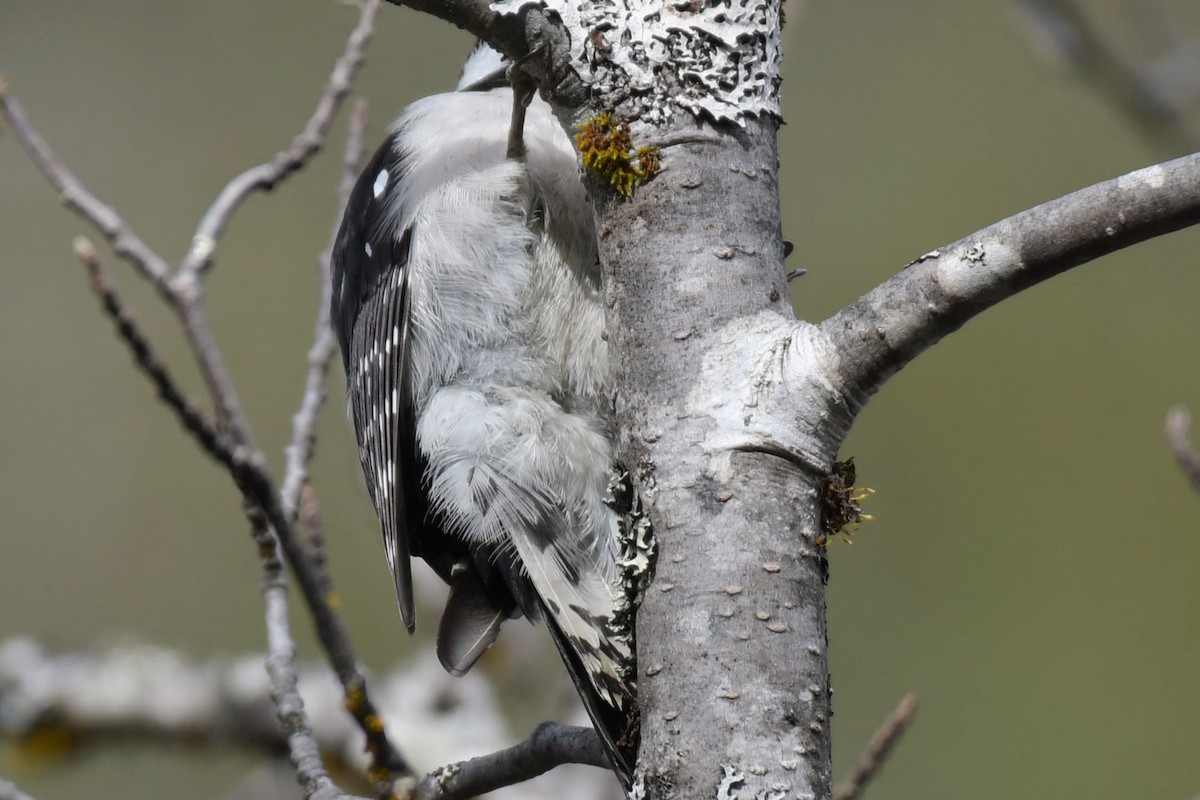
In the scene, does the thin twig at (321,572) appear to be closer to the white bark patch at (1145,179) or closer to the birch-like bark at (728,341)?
the birch-like bark at (728,341)

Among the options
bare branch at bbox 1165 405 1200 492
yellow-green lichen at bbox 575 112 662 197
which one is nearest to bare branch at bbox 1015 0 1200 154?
bare branch at bbox 1165 405 1200 492

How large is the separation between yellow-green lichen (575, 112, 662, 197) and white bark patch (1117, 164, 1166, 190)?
56 cm

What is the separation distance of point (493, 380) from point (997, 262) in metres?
1.22

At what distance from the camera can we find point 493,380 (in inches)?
86.6

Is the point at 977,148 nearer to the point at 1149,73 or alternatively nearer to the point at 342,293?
the point at 1149,73

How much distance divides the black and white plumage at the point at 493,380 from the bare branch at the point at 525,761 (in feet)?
0.89

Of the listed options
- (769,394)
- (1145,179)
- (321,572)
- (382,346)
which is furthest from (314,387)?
(1145,179)

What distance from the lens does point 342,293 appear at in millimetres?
2592

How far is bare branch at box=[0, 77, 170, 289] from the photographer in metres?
1.95

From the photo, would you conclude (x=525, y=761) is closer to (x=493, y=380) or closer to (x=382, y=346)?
(x=493, y=380)

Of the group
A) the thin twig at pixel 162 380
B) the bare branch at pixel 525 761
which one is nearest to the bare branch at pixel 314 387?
the thin twig at pixel 162 380

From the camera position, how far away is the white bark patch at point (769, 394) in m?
1.28

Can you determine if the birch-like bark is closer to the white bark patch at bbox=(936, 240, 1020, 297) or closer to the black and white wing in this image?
the white bark patch at bbox=(936, 240, 1020, 297)

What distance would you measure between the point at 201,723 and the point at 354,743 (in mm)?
436
